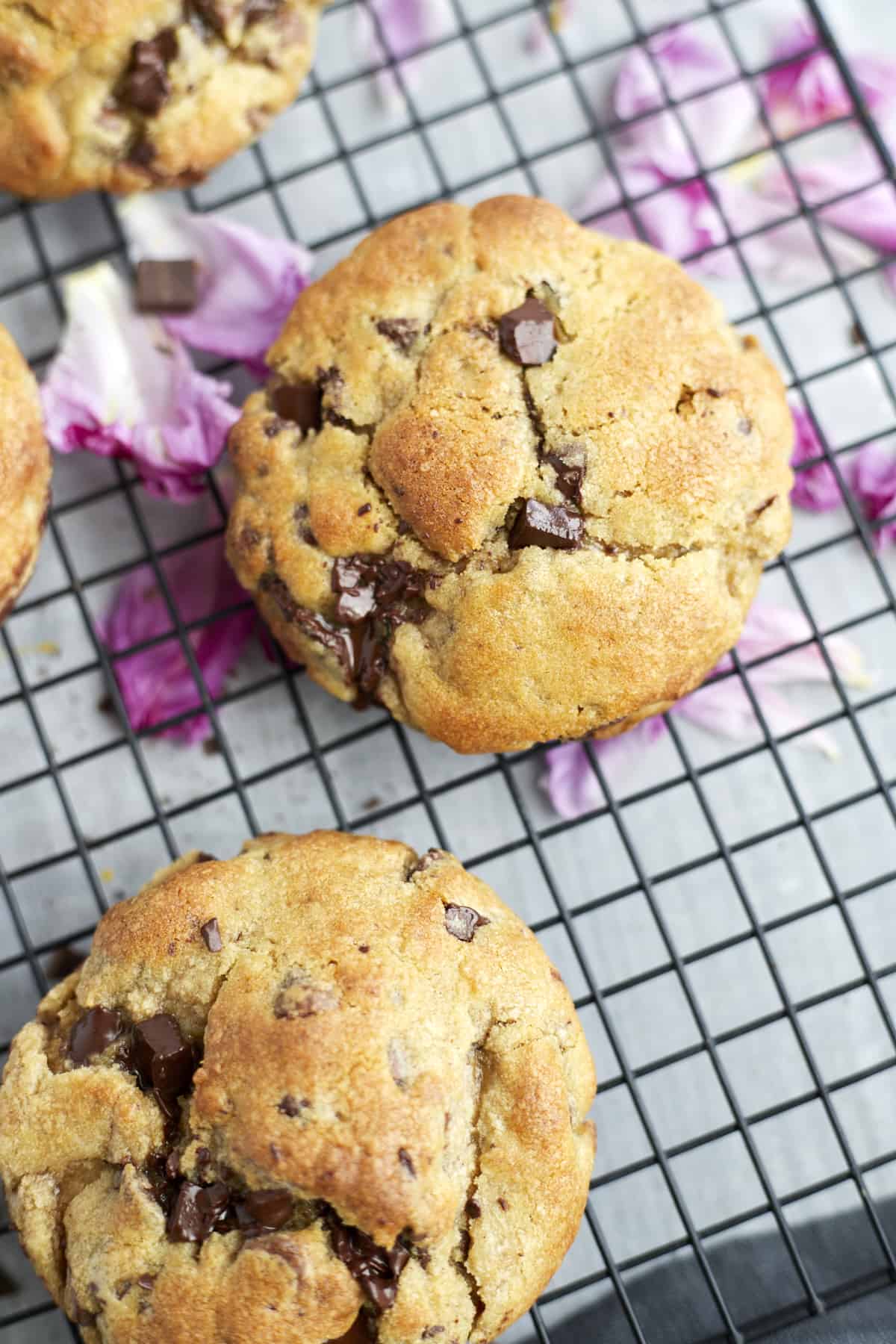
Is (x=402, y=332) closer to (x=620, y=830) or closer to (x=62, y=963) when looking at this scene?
(x=620, y=830)

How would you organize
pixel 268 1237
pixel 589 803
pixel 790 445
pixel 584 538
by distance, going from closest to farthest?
pixel 268 1237 < pixel 584 538 < pixel 790 445 < pixel 589 803

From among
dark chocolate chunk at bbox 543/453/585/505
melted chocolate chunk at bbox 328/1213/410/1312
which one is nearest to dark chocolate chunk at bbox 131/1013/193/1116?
melted chocolate chunk at bbox 328/1213/410/1312

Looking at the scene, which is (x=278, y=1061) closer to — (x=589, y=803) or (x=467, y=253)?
(x=589, y=803)

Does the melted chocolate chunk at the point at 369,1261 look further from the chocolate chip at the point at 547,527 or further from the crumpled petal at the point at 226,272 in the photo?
the crumpled petal at the point at 226,272

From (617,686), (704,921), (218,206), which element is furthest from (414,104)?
(704,921)

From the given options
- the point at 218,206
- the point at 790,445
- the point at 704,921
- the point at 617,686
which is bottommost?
the point at 704,921

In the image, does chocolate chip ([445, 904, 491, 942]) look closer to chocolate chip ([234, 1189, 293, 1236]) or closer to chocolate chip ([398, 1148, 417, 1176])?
chocolate chip ([398, 1148, 417, 1176])

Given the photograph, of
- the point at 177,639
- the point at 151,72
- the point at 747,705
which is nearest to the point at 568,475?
the point at 747,705
